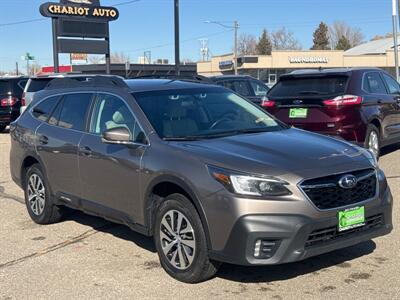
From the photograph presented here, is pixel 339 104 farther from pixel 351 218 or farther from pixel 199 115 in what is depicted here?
pixel 351 218

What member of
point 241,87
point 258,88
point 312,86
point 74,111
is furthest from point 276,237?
point 258,88

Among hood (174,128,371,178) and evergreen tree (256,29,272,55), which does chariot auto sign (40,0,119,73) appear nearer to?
hood (174,128,371,178)

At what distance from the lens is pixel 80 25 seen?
23.3 meters

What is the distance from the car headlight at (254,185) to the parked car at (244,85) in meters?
10.3

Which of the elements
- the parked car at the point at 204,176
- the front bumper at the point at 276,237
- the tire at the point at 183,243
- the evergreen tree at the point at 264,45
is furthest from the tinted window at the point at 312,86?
the evergreen tree at the point at 264,45

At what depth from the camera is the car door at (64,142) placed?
240 inches

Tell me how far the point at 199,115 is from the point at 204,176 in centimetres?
125

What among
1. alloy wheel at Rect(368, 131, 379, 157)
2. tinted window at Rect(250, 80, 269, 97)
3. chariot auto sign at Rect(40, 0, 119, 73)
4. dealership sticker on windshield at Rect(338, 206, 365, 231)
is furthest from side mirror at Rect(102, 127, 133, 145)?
chariot auto sign at Rect(40, 0, 119, 73)

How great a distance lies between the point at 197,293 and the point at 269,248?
70 cm

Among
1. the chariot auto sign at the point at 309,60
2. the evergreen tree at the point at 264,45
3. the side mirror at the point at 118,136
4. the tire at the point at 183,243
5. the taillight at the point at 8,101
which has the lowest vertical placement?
the tire at the point at 183,243

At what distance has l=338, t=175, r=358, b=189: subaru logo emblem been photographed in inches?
177

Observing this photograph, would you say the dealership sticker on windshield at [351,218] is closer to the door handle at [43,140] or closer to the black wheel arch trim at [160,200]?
the black wheel arch trim at [160,200]

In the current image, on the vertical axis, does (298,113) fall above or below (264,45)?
below

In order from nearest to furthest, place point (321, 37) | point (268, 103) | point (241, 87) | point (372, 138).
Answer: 1. point (372, 138)
2. point (268, 103)
3. point (241, 87)
4. point (321, 37)
